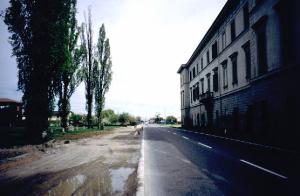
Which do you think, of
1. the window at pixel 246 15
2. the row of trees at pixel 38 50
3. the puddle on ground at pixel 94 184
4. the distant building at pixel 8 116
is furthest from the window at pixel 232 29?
the distant building at pixel 8 116

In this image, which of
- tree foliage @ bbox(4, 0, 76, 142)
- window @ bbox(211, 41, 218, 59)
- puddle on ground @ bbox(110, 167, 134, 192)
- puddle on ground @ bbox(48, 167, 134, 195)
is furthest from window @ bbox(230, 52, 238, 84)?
puddle on ground @ bbox(48, 167, 134, 195)

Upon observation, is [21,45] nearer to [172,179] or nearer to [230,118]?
[172,179]

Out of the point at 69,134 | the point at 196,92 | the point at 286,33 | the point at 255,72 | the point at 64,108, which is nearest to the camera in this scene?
the point at 286,33

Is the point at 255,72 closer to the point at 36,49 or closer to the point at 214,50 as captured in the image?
the point at 214,50

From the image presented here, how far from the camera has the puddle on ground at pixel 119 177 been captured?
5.35 metres

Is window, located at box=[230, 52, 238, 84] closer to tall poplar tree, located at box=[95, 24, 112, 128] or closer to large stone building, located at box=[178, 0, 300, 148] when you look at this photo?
large stone building, located at box=[178, 0, 300, 148]

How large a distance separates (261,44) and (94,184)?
16.3 metres

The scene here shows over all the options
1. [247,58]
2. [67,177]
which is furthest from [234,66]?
[67,177]

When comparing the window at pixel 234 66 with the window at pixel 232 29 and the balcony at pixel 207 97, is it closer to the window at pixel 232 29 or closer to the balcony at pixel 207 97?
the window at pixel 232 29

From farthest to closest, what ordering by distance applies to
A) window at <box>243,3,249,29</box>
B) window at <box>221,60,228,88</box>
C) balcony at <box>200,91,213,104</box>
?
balcony at <box>200,91,213,104</box>
window at <box>221,60,228,88</box>
window at <box>243,3,249,29</box>

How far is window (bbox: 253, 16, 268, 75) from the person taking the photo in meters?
17.1

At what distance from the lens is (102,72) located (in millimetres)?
35688

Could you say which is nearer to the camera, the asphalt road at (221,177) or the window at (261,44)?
the asphalt road at (221,177)

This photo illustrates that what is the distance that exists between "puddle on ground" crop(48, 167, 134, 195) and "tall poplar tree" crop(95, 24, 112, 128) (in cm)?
2910
